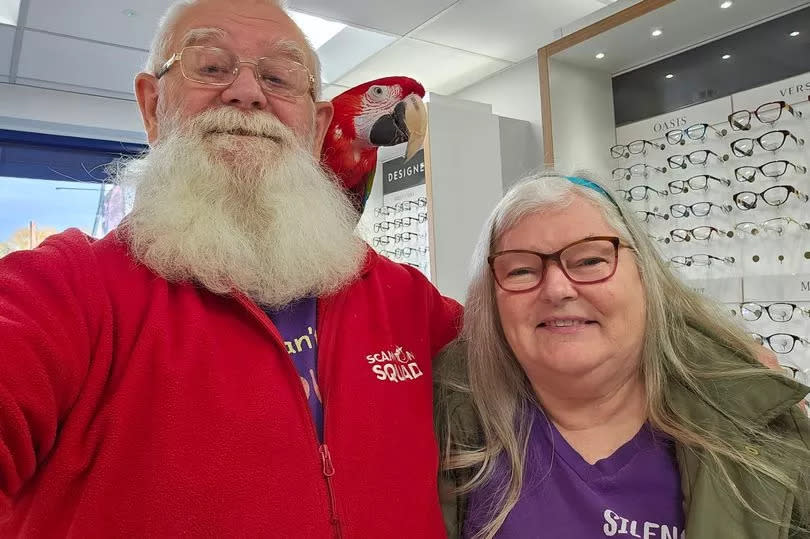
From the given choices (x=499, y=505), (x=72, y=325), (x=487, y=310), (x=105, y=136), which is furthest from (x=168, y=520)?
(x=105, y=136)

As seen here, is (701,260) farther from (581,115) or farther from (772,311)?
(581,115)

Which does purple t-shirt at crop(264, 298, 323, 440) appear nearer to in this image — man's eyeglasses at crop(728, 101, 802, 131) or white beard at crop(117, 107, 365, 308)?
white beard at crop(117, 107, 365, 308)

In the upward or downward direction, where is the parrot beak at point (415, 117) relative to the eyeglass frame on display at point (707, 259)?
upward

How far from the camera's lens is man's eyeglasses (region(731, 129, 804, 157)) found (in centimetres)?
183

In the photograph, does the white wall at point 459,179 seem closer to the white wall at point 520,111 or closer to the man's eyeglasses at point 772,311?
the white wall at point 520,111

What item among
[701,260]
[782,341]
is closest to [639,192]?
[701,260]

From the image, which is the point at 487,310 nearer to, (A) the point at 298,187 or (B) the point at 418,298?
(B) the point at 418,298

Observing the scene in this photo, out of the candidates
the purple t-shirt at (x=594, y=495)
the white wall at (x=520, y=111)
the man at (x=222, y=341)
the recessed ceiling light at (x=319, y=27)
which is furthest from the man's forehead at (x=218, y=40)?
the white wall at (x=520, y=111)

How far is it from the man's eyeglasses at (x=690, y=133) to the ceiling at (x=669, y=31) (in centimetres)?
27

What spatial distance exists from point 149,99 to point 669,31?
5.34 feet

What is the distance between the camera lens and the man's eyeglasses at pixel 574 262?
969 mm

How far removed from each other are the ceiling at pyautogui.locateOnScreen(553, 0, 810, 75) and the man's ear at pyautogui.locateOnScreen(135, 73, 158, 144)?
140cm

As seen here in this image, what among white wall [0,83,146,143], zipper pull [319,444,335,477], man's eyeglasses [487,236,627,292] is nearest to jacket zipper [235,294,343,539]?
zipper pull [319,444,335,477]

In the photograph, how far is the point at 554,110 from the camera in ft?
6.72
